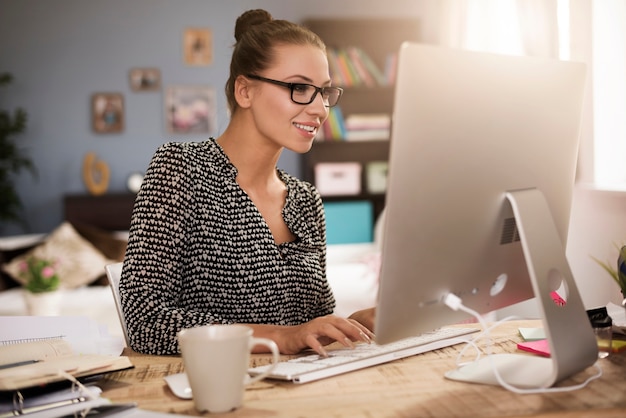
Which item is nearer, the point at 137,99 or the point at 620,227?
the point at 620,227

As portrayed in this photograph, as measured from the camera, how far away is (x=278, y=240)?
1.71m

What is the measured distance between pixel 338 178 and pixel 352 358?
424 cm

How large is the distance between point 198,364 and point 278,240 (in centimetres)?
84

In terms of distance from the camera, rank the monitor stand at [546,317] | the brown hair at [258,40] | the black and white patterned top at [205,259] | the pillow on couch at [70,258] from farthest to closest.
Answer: the pillow on couch at [70,258], the brown hair at [258,40], the black and white patterned top at [205,259], the monitor stand at [546,317]

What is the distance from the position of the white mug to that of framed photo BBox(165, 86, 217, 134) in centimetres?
455

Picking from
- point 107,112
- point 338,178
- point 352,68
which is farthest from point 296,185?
point 107,112

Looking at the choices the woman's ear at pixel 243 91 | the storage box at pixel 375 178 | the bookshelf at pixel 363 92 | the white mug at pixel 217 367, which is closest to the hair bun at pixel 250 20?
the woman's ear at pixel 243 91

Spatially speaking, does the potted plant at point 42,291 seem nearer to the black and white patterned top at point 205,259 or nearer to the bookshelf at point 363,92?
the bookshelf at point 363,92

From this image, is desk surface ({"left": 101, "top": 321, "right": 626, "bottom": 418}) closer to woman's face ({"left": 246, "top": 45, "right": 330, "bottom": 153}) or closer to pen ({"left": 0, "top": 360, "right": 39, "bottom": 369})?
pen ({"left": 0, "top": 360, "right": 39, "bottom": 369})

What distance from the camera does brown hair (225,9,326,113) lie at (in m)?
1.66

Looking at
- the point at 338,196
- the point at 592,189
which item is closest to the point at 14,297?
the point at 338,196

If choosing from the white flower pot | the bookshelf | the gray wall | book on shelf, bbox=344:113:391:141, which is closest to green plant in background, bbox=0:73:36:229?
the gray wall

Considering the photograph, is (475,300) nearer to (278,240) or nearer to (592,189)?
(278,240)

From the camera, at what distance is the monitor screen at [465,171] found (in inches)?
35.3
